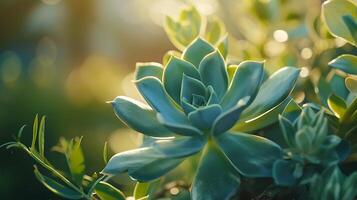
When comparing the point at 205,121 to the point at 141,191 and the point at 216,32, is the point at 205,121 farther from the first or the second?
the point at 216,32

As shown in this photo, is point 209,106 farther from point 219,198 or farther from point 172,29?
point 172,29

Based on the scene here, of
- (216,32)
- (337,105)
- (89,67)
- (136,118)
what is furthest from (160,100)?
(89,67)

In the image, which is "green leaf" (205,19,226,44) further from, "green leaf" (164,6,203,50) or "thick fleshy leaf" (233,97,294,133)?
"thick fleshy leaf" (233,97,294,133)

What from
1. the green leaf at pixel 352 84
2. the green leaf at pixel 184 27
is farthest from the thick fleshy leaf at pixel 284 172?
the green leaf at pixel 184 27

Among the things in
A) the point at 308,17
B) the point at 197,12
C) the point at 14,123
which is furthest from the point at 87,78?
the point at 197,12

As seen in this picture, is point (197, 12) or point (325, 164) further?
point (197, 12)

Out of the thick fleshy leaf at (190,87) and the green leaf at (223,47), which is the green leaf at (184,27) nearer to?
the green leaf at (223,47)
